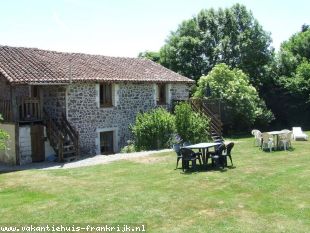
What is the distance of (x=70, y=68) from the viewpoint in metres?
20.8

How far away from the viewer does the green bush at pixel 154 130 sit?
2011 centimetres

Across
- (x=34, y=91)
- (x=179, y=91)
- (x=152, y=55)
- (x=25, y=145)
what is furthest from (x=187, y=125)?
(x=152, y=55)

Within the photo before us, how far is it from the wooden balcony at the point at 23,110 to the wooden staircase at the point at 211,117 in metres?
8.83

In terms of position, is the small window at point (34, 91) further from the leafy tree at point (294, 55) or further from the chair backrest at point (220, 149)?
the leafy tree at point (294, 55)

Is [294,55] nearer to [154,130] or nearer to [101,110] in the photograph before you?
[154,130]

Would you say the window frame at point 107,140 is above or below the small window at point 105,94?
below

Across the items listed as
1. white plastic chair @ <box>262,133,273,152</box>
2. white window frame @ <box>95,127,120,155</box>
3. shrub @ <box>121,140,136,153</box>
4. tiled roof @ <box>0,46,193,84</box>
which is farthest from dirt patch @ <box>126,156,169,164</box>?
tiled roof @ <box>0,46,193,84</box>

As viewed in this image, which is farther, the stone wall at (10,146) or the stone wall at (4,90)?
the stone wall at (4,90)

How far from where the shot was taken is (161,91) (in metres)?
25.6

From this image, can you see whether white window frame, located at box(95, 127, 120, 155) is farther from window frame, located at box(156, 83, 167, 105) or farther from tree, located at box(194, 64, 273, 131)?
tree, located at box(194, 64, 273, 131)

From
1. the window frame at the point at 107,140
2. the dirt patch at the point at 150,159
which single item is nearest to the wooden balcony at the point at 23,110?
the window frame at the point at 107,140

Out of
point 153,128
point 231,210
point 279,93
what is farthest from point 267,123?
point 231,210

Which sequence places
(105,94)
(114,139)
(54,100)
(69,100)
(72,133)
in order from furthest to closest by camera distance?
(114,139)
(105,94)
(54,100)
(69,100)
(72,133)

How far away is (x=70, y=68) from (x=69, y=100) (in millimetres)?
1903
